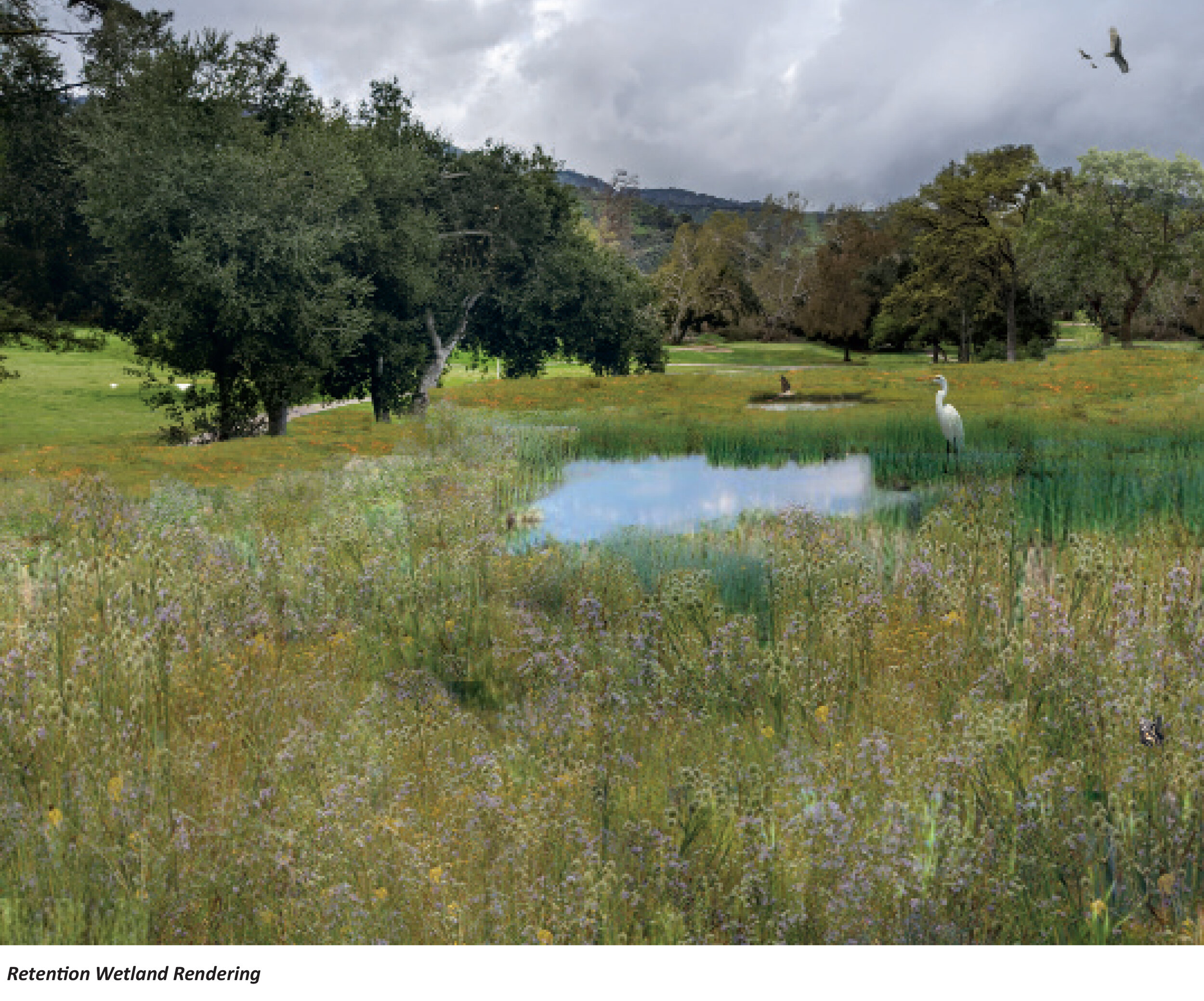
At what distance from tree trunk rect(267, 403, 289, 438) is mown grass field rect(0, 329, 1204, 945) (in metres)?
17.0

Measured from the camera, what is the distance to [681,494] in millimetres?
14820

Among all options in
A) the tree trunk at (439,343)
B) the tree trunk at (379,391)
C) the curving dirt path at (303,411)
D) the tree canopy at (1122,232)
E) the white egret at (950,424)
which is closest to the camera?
the white egret at (950,424)

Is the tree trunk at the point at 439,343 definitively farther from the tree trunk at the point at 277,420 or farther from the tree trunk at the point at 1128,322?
the tree trunk at the point at 1128,322

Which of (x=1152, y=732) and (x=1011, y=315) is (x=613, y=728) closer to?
(x=1152, y=732)

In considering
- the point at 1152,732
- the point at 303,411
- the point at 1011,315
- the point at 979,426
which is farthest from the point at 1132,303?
the point at 303,411

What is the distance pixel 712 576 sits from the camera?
923 centimetres

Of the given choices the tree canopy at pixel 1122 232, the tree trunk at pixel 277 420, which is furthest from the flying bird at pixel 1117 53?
the tree trunk at pixel 277 420

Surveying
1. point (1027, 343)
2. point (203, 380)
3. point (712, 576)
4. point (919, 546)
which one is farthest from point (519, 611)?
point (1027, 343)

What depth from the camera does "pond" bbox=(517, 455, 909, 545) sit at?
41.9 ft

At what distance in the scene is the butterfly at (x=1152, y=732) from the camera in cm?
491

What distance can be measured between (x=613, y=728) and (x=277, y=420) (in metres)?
25.5

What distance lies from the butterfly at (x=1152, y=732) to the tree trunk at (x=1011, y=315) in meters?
38.2
